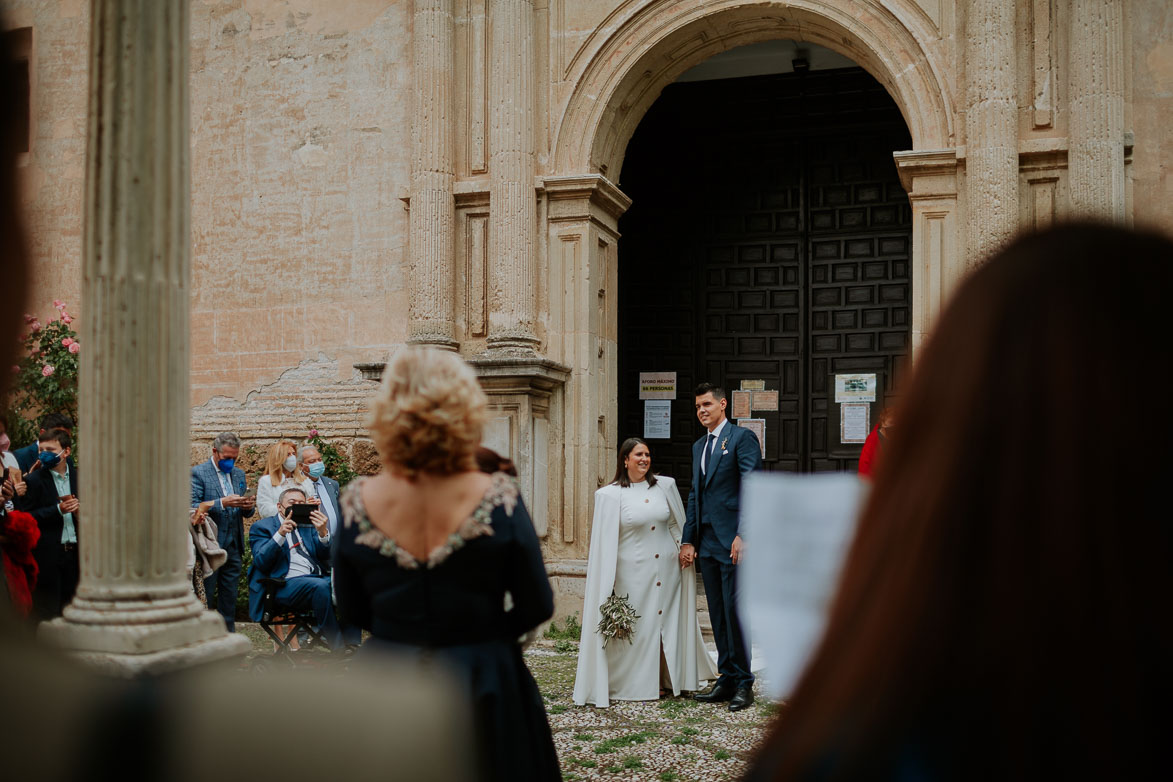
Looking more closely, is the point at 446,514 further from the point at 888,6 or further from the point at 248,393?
the point at 248,393

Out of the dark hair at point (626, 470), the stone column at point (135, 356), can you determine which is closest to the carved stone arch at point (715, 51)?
the dark hair at point (626, 470)

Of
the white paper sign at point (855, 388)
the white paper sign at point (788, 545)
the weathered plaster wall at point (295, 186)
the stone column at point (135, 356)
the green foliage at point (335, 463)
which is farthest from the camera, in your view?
the white paper sign at point (855, 388)

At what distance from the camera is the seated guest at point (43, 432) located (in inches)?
325

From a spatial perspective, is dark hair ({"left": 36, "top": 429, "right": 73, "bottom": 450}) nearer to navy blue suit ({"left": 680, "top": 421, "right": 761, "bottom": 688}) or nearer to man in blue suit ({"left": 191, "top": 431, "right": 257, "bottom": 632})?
man in blue suit ({"left": 191, "top": 431, "right": 257, "bottom": 632})

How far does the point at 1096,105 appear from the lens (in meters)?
9.44

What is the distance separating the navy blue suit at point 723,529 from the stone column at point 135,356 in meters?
4.57

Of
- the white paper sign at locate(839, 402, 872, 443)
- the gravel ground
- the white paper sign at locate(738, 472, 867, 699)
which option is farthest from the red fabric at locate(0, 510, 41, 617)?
the white paper sign at locate(839, 402, 872, 443)

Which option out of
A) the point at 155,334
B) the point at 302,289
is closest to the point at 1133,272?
the point at 155,334

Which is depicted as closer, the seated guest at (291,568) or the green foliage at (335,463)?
the seated guest at (291,568)

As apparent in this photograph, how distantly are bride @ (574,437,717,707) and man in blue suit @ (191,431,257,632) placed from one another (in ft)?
10.7

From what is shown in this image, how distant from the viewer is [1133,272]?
96 cm

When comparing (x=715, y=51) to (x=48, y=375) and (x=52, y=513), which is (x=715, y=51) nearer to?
(x=52, y=513)

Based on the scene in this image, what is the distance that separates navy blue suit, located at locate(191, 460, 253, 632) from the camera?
9.25m

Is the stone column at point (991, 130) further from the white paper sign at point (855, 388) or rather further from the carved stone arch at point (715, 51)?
the white paper sign at point (855, 388)
